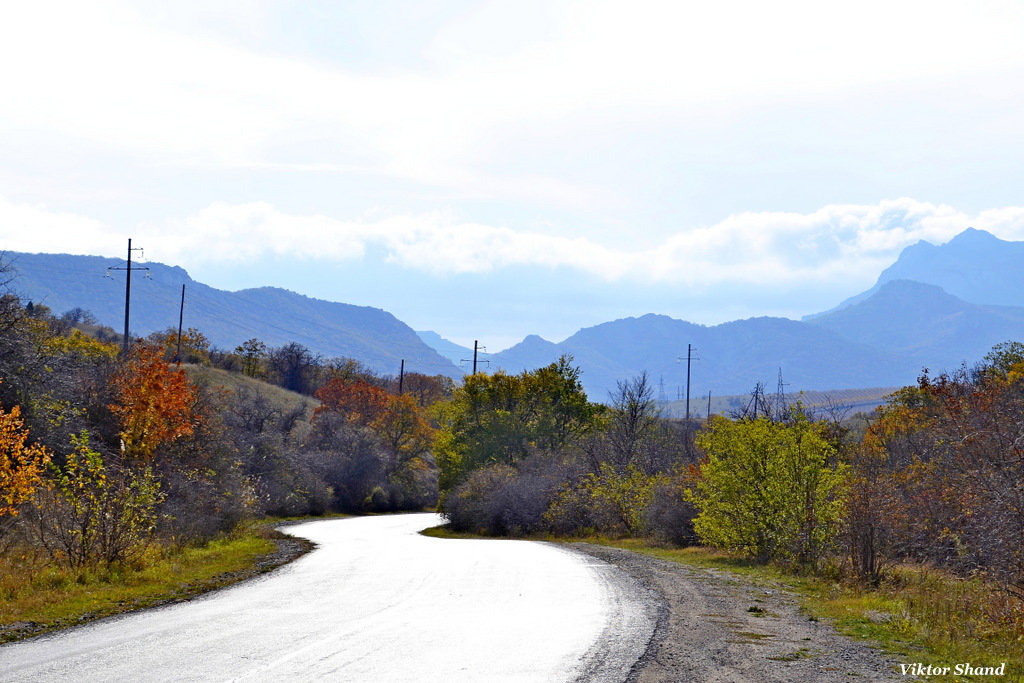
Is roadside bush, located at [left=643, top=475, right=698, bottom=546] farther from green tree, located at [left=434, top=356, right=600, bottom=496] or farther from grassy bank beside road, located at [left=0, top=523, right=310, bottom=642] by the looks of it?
green tree, located at [left=434, top=356, right=600, bottom=496]

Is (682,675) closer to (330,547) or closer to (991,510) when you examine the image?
(991,510)

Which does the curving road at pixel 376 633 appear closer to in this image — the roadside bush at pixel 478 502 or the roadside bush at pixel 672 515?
the roadside bush at pixel 672 515

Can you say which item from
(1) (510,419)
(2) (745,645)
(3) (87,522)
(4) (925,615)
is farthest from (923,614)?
(1) (510,419)

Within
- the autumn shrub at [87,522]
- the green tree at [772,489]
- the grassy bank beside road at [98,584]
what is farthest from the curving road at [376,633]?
the green tree at [772,489]

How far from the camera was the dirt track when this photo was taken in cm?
1059

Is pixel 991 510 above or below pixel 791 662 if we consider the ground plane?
above

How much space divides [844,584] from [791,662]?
28.3ft

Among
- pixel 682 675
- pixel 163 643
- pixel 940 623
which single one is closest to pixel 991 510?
pixel 940 623

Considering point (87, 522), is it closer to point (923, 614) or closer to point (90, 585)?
point (90, 585)

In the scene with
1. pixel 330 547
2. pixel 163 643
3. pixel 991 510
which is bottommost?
pixel 330 547

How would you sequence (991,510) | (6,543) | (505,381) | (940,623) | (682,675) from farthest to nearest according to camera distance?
(505,381) → (6,543) → (991,510) → (940,623) → (682,675)

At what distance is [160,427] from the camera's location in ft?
100

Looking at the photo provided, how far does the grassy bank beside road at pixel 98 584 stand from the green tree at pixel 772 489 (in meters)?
13.2

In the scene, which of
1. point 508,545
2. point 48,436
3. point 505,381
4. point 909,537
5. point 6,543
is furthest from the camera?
point 505,381
